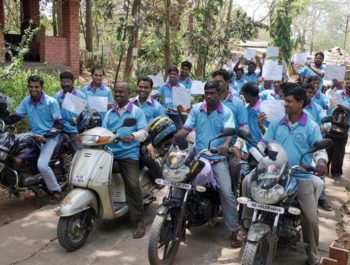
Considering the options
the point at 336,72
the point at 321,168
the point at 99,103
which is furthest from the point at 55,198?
the point at 336,72

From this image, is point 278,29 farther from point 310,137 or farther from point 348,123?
point 310,137

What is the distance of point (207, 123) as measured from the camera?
4625 mm

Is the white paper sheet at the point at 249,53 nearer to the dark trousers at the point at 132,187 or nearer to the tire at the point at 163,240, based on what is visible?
the dark trousers at the point at 132,187

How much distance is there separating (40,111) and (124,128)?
147 centimetres

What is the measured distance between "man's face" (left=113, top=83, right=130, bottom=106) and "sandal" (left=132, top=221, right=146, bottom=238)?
1.39 m

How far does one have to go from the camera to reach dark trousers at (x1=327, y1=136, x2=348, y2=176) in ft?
23.7

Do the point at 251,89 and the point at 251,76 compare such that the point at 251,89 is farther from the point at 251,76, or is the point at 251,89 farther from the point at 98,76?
the point at 251,76

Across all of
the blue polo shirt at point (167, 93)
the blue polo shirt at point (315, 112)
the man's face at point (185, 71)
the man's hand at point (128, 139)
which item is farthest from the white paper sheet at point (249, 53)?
the man's hand at point (128, 139)

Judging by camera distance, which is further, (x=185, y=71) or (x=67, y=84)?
(x=185, y=71)

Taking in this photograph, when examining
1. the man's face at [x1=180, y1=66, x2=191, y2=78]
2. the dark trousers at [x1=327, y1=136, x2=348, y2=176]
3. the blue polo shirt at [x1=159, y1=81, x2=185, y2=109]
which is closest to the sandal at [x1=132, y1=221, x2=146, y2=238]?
the blue polo shirt at [x1=159, y1=81, x2=185, y2=109]

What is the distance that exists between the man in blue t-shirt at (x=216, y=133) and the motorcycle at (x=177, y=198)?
16 centimetres

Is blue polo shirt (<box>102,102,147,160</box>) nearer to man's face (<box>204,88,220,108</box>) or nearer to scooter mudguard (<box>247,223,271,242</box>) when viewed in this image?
man's face (<box>204,88,220,108</box>)

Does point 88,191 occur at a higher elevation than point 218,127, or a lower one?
lower

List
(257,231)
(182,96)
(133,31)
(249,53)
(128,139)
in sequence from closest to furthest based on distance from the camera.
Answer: (257,231), (128,139), (182,96), (249,53), (133,31)
